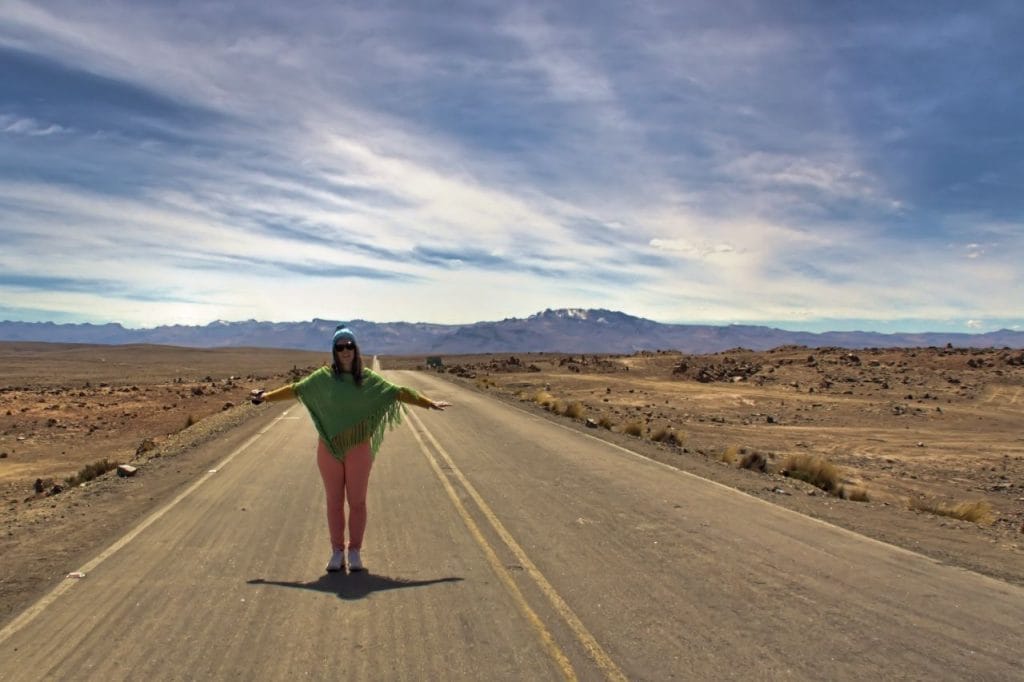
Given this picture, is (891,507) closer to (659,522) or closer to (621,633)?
(659,522)

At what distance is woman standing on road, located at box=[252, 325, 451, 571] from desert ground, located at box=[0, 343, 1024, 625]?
2724mm

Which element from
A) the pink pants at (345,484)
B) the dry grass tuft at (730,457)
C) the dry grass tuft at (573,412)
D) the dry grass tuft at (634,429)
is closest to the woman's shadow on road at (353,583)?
the pink pants at (345,484)

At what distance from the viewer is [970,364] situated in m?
43.5

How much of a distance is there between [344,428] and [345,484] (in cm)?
59

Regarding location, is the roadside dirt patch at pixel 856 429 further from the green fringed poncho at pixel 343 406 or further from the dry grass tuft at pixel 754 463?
the green fringed poncho at pixel 343 406

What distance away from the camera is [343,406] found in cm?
645

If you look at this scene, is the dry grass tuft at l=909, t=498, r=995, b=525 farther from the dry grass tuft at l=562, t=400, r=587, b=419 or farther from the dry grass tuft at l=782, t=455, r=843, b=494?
the dry grass tuft at l=562, t=400, r=587, b=419

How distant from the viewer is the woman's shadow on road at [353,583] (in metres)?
6.02

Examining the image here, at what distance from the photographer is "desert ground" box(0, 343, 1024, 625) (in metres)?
8.96

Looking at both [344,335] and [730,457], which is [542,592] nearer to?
[344,335]

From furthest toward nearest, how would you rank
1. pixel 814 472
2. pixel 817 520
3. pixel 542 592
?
pixel 814 472, pixel 817 520, pixel 542 592

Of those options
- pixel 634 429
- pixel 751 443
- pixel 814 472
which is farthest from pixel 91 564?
pixel 751 443

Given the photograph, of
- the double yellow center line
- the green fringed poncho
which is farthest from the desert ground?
the double yellow center line

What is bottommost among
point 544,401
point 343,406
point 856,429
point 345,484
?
point 856,429
